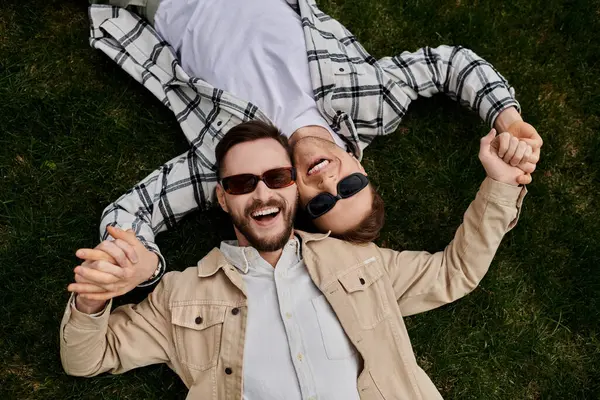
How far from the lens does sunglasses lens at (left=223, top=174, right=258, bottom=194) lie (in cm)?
338

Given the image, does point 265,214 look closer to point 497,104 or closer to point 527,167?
point 527,167

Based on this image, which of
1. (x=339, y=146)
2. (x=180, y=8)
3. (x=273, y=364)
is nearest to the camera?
(x=273, y=364)

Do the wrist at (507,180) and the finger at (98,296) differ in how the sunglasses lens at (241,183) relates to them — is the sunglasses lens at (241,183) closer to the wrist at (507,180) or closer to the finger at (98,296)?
the finger at (98,296)

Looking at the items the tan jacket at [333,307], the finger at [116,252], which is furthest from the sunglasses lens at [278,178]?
the finger at [116,252]

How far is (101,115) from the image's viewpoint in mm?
4273

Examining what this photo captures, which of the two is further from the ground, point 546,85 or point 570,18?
point 570,18

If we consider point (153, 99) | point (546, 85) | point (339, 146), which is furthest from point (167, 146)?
point (546, 85)

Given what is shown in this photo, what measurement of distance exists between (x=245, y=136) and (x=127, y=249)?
1.03 meters

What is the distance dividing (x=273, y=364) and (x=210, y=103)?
190cm

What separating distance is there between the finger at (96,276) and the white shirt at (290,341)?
35.7 inches

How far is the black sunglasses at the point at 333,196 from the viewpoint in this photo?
3.55 m

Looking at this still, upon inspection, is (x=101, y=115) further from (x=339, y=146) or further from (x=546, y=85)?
(x=546, y=85)

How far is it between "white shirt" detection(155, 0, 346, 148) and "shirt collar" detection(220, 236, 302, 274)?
82cm

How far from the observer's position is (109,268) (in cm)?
292
